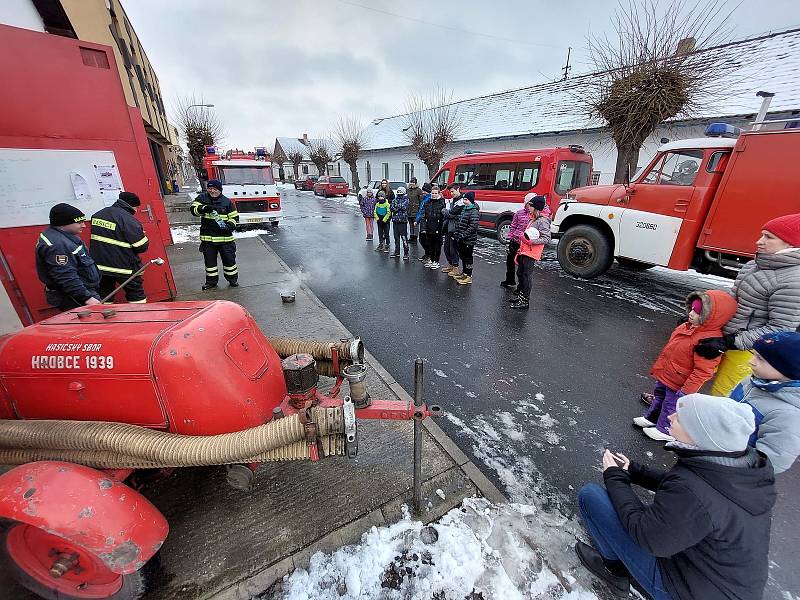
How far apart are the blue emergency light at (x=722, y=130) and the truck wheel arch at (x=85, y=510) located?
7428 mm

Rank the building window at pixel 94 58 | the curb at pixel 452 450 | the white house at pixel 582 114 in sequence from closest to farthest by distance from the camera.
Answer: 1. the curb at pixel 452 450
2. the building window at pixel 94 58
3. the white house at pixel 582 114

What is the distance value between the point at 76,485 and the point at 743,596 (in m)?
2.87

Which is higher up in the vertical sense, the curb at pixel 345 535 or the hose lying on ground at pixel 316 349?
the hose lying on ground at pixel 316 349

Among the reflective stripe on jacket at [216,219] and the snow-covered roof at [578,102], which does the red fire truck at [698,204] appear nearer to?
the snow-covered roof at [578,102]

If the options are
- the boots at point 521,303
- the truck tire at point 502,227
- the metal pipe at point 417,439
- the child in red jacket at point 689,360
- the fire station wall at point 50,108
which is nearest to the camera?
the metal pipe at point 417,439

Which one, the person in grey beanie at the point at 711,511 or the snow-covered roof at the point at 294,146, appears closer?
the person in grey beanie at the point at 711,511

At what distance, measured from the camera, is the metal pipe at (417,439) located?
1876 mm

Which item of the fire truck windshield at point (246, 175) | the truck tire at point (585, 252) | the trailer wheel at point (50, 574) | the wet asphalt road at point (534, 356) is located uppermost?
the fire truck windshield at point (246, 175)

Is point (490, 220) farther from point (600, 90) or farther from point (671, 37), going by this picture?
point (671, 37)

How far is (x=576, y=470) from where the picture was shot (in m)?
2.55

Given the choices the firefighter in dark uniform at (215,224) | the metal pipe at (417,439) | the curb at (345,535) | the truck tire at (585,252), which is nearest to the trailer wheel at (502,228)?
the truck tire at (585,252)

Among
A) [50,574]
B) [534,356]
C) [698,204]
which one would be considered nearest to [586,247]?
[698,204]

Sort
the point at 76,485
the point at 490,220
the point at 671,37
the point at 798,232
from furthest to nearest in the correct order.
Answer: the point at 490,220, the point at 671,37, the point at 798,232, the point at 76,485

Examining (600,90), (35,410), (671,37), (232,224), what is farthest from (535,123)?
(35,410)
